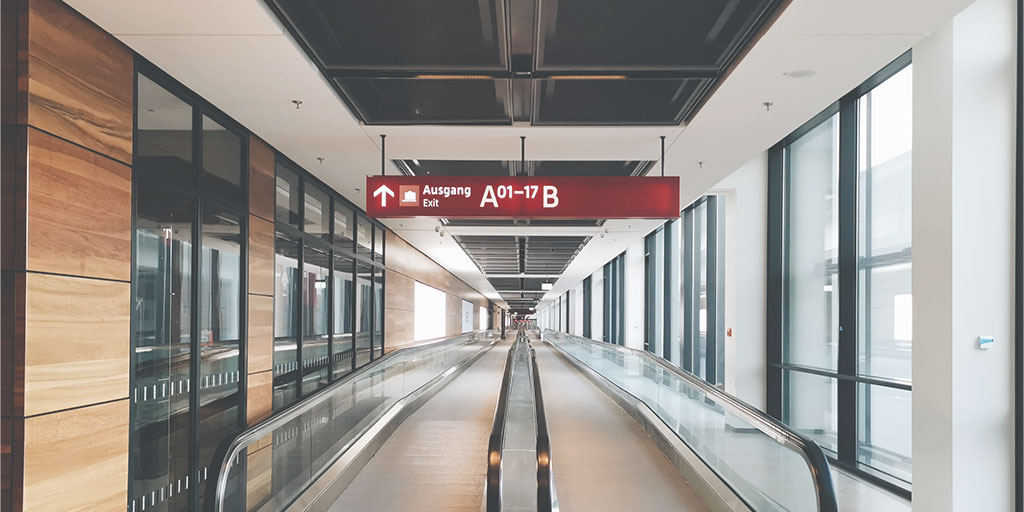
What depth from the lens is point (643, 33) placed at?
16.4 ft

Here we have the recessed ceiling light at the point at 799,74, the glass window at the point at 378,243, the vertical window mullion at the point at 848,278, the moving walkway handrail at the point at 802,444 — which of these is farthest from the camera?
the glass window at the point at 378,243

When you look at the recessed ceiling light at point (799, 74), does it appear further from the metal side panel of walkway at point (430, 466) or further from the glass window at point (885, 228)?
the metal side panel of walkway at point (430, 466)

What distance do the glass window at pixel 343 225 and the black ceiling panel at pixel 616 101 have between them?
4.89 meters

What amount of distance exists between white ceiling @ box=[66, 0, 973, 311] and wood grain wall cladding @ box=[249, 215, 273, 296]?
89cm

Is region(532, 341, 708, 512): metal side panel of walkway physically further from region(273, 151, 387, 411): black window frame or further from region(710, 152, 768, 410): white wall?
region(273, 151, 387, 411): black window frame

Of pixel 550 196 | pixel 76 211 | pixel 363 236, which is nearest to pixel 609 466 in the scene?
pixel 550 196

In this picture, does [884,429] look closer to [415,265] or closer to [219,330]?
[219,330]

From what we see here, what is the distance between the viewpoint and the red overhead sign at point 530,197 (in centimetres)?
661

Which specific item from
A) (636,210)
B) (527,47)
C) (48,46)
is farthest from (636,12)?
(48,46)

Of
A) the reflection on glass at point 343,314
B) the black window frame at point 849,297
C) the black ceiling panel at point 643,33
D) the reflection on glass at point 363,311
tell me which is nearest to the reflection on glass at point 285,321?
the reflection on glass at point 343,314

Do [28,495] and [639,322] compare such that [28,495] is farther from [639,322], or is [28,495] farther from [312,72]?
[639,322]

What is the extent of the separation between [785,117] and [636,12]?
7.80 ft

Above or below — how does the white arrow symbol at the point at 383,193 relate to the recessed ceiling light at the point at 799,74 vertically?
below

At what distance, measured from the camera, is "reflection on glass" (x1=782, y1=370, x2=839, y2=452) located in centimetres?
838
